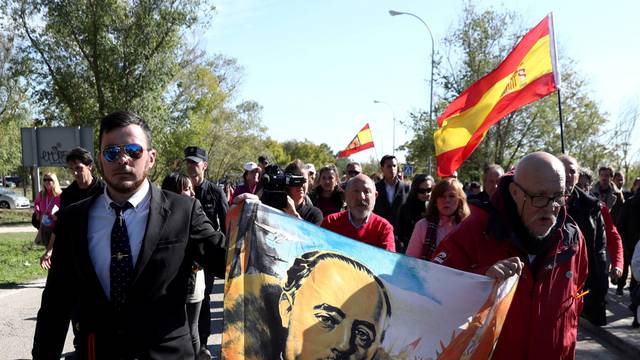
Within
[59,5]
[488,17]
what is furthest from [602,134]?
[59,5]

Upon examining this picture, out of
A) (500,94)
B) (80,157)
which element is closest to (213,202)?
(80,157)

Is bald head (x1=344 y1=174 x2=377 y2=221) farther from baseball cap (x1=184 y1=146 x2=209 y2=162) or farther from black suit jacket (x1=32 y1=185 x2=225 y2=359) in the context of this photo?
baseball cap (x1=184 y1=146 x2=209 y2=162)

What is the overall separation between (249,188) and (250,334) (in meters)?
6.54

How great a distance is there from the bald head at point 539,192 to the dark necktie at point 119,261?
73.1 inches

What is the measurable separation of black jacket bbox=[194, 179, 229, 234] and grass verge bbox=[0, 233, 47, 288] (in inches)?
218

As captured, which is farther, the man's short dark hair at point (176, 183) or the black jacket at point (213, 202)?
the black jacket at point (213, 202)

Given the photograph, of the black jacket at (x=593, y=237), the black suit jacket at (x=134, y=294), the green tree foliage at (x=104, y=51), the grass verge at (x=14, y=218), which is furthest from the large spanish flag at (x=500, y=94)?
the grass verge at (x=14, y=218)

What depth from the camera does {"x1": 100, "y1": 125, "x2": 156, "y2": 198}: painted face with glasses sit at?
8.73 feet

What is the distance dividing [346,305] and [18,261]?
11.8 m

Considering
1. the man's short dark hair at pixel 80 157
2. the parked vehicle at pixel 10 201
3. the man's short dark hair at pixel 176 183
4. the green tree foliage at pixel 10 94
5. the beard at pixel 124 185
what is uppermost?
the green tree foliage at pixel 10 94

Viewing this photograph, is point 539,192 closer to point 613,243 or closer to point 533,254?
point 533,254

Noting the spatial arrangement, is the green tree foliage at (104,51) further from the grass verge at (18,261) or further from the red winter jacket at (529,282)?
the red winter jacket at (529,282)

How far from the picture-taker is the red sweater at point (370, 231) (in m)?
4.86

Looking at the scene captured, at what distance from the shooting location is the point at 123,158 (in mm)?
2666
